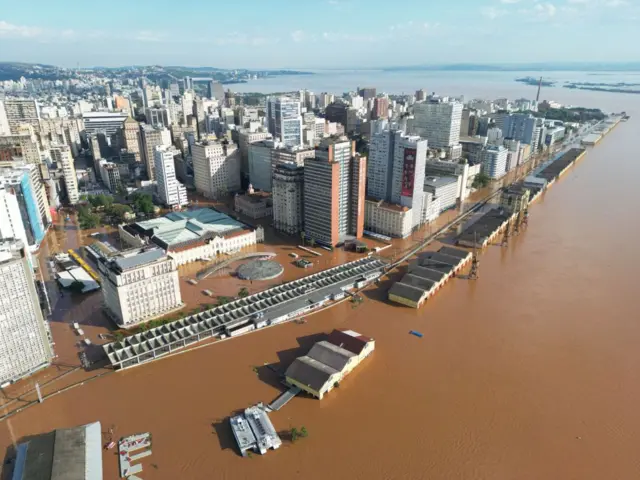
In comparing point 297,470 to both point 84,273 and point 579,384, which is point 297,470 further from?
point 84,273

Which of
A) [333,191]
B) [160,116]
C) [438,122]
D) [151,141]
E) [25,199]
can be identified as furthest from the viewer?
[160,116]

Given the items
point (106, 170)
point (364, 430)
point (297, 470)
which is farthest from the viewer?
point (106, 170)

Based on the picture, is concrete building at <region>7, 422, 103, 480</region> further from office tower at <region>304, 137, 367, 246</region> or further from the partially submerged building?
office tower at <region>304, 137, 367, 246</region>

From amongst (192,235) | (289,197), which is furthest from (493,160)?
(192,235)

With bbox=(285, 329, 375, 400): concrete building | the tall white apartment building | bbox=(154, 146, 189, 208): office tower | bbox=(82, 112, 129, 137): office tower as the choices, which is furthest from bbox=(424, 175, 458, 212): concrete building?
bbox=(82, 112, 129, 137): office tower

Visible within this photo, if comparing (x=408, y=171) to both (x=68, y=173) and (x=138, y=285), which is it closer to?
(x=138, y=285)

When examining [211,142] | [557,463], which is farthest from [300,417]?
[211,142]
